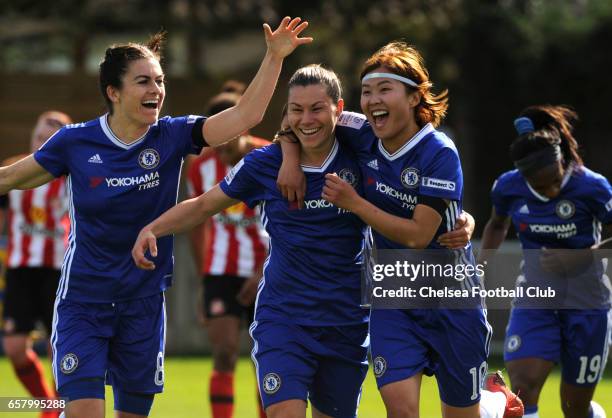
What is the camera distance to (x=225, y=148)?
9.22m

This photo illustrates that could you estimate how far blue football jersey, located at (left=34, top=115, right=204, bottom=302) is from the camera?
6676 millimetres

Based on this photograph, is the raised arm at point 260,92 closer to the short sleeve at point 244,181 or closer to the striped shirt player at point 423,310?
the short sleeve at point 244,181

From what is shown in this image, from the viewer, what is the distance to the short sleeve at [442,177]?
6312 mm

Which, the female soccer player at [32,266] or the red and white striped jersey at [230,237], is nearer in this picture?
the red and white striped jersey at [230,237]

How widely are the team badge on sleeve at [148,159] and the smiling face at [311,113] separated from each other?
0.75m

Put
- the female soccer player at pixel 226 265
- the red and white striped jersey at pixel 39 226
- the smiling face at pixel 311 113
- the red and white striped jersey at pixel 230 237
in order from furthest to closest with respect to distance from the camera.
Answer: the red and white striped jersey at pixel 39 226 < the red and white striped jersey at pixel 230 237 < the female soccer player at pixel 226 265 < the smiling face at pixel 311 113

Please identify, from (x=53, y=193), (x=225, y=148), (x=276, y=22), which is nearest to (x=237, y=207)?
(x=225, y=148)

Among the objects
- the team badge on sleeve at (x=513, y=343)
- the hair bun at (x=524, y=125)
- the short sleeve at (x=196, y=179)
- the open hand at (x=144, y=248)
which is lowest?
the team badge on sleeve at (x=513, y=343)

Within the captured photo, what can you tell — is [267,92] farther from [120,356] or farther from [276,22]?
[276,22]

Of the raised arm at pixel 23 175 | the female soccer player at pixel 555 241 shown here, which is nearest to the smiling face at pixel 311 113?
the raised arm at pixel 23 175

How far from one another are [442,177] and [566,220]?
72.0 inches

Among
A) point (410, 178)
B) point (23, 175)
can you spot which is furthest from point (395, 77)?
point (23, 175)

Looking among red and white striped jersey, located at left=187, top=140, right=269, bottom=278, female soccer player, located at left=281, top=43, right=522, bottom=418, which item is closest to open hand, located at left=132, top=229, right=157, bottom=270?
female soccer player, located at left=281, top=43, right=522, bottom=418

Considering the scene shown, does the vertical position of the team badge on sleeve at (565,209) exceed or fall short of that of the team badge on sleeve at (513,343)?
it exceeds it
